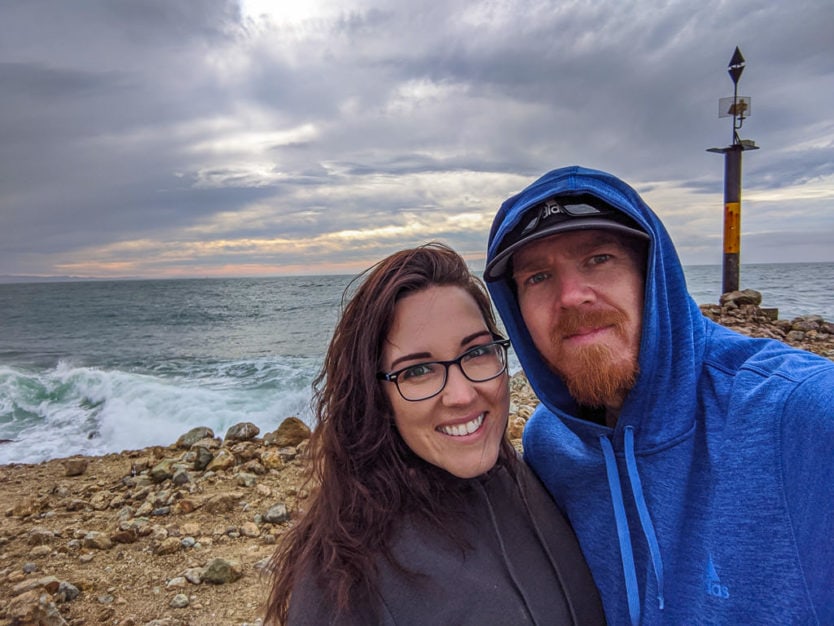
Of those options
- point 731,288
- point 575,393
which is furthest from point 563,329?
point 731,288

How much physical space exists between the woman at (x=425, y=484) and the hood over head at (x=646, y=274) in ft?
1.11

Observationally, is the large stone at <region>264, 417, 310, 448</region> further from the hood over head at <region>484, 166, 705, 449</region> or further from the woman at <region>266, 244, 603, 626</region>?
the hood over head at <region>484, 166, 705, 449</region>

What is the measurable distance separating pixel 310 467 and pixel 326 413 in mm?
268

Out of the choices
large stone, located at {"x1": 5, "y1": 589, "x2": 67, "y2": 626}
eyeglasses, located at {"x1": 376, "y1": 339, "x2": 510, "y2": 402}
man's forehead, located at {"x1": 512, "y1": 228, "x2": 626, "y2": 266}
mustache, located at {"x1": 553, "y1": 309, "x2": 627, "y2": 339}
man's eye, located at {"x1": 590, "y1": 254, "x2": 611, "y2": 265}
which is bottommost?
large stone, located at {"x1": 5, "y1": 589, "x2": 67, "y2": 626}

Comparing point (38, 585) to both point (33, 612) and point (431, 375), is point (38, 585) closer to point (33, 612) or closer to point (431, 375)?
point (33, 612)

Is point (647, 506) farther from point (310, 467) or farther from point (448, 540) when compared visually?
point (310, 467)

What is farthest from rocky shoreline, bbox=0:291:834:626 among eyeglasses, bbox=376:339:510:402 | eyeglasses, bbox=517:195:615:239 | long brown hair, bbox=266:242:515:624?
eyeglasses, bbox=517:195:615:239

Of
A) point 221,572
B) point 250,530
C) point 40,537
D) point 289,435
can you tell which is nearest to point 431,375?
point 221,572

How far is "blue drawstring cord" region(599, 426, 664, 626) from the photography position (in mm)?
1528

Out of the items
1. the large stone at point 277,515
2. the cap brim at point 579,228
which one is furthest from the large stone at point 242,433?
the cap brim at point 579,228

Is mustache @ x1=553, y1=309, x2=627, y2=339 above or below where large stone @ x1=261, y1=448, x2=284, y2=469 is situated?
above

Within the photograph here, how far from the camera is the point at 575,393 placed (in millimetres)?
1810

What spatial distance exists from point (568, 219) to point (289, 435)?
250 inches

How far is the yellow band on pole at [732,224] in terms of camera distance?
47.1 feet
